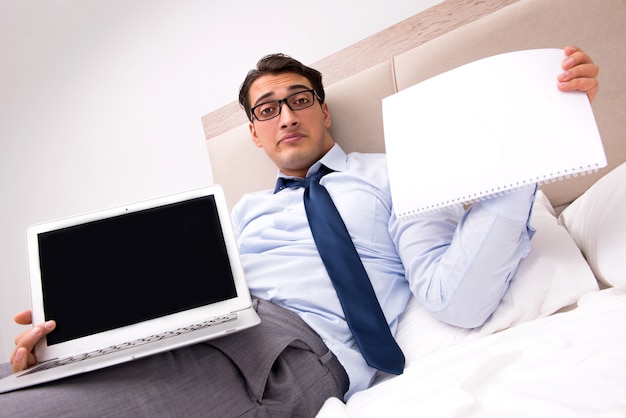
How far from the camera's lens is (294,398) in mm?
734

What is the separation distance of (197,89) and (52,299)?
1.40 metres

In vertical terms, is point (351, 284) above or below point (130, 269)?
below

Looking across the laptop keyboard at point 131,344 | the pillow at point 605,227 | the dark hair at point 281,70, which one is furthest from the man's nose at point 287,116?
the pillow at point 605,227

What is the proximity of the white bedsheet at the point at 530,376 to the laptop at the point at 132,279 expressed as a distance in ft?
0.93

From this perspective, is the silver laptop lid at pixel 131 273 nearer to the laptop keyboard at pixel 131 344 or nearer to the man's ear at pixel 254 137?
the laptop keyboard at pixel 131 344

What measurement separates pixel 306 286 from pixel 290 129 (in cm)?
51

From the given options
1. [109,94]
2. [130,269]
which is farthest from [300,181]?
[109,94]

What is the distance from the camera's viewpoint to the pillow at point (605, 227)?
743 mm


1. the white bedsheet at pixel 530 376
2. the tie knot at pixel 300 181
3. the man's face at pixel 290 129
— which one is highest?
the man's face at pixel 290 129

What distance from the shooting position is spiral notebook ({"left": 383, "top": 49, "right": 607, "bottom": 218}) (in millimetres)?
657

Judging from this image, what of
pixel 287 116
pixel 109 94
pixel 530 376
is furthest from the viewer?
pixel 109 94

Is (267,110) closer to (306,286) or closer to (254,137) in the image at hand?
(254,137)

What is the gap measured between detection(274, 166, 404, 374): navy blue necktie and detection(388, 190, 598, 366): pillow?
66 mm

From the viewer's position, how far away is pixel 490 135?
708 millimetres
